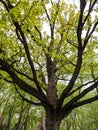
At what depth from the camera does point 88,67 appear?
40.4 feet

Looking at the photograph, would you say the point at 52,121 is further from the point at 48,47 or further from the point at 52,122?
the point at 48,47

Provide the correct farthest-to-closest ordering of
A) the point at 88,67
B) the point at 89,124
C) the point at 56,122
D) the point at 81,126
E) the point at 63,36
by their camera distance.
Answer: the point at 81,126, the point at 89,124, the point at 88,67, the point at 63,36, the point at 56,122

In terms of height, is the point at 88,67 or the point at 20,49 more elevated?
the point at 20,49

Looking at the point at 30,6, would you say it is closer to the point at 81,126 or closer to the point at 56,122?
the point at 56,122

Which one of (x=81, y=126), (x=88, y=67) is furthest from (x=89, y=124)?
(x=88, y=67)

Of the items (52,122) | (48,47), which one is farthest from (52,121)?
(48,47)

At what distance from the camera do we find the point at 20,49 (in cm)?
1023

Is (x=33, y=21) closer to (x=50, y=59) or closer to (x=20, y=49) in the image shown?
(x=20, y=49)

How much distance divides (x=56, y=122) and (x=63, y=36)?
3901 millimetres

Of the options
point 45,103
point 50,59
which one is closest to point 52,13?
point 50,59

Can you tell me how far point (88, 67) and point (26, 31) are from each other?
3996 mm

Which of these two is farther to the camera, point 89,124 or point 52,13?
point 89,124

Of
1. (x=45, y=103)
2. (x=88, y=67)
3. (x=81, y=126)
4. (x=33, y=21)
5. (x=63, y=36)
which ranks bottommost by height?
(x=81, y=126)

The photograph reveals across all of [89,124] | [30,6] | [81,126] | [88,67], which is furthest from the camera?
[81,126]
